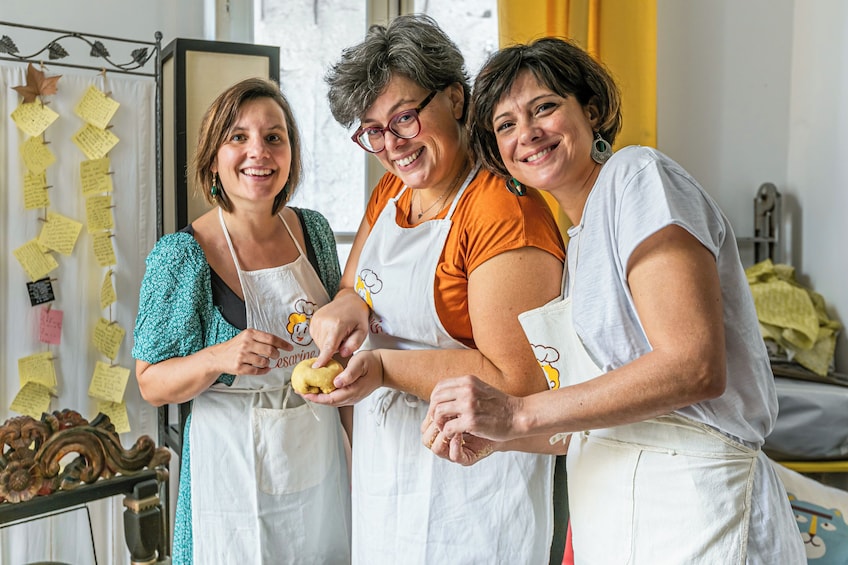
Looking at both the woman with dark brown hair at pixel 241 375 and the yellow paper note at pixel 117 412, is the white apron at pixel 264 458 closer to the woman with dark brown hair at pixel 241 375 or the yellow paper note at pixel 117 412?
the woman with dark brown hair at pixel 241 375

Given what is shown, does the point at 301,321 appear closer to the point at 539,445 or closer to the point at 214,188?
the point at 214,188

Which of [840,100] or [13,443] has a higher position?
[840,100]

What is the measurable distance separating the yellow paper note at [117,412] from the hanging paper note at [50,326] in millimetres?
202

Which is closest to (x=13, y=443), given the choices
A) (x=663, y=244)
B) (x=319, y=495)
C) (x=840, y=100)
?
(x=319, y=495)

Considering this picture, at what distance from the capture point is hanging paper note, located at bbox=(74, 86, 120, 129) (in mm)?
1870

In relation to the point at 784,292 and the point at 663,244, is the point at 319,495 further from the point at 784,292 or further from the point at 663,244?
the point at 784,292

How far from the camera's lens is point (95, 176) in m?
1.89

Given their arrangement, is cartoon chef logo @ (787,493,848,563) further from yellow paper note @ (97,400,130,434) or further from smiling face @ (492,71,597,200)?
yellow paper note @ (97,400,130,434)

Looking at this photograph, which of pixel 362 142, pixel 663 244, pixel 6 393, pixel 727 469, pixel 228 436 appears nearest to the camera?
pixel 663 244

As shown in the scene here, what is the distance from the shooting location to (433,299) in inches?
49.0

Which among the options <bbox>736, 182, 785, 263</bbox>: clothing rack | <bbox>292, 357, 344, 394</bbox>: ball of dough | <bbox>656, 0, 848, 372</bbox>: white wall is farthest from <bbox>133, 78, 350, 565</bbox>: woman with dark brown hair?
<bbox>736, 182, 785, 263</bbox>: clothing rack

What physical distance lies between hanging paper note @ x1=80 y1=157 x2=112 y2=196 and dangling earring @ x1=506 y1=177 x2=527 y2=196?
117 centimetres

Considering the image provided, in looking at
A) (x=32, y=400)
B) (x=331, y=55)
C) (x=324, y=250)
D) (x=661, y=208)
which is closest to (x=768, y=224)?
(x=331, y=55)

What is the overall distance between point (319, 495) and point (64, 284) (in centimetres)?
90
